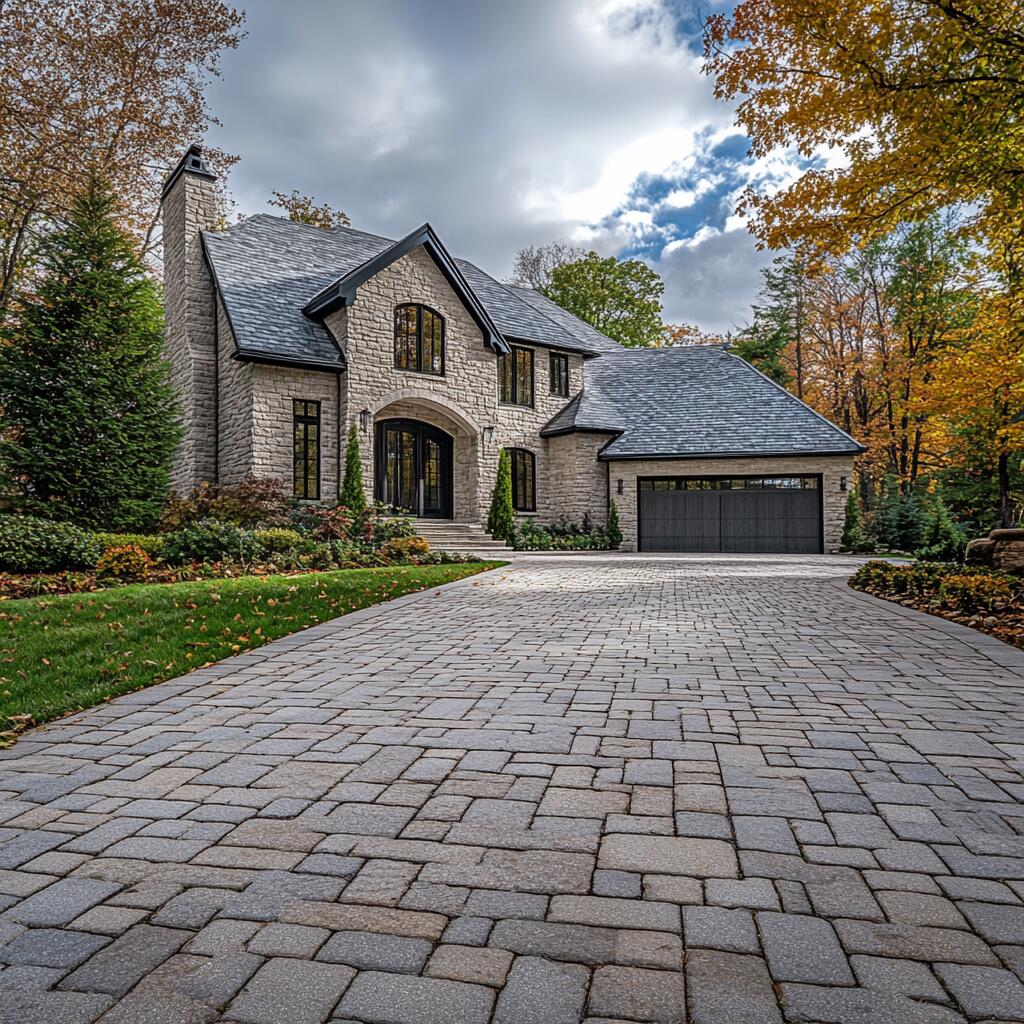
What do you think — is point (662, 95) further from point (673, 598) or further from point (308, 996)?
point (308, 996)

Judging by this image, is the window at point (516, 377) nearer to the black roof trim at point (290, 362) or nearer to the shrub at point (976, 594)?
the black roof trim at point (290, 362)

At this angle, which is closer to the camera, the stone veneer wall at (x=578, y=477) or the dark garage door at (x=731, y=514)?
the dark garage door at (x=731, y=514)

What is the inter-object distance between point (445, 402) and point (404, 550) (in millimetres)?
5945

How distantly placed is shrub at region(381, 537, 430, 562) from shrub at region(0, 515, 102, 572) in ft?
16.9

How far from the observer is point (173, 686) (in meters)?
4.66

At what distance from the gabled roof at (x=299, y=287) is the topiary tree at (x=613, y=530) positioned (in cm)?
548

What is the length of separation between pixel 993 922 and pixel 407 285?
61.8ft

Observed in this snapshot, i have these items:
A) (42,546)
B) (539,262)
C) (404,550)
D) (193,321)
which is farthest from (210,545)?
(539,262)

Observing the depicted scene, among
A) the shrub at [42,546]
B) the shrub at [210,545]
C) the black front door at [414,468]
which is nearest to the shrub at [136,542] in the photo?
the shrub at [210,545]

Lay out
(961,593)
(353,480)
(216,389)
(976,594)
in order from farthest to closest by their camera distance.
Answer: (216,389) < (353,480) < (961,593) < (976,594)

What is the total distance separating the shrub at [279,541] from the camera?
44.3 feet

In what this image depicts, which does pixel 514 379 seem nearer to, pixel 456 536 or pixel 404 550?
pixel 456 536

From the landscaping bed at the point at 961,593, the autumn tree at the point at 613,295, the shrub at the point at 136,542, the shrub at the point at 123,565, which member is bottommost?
the landscaping bed at the point at 961,593

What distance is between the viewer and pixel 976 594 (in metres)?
7.92
